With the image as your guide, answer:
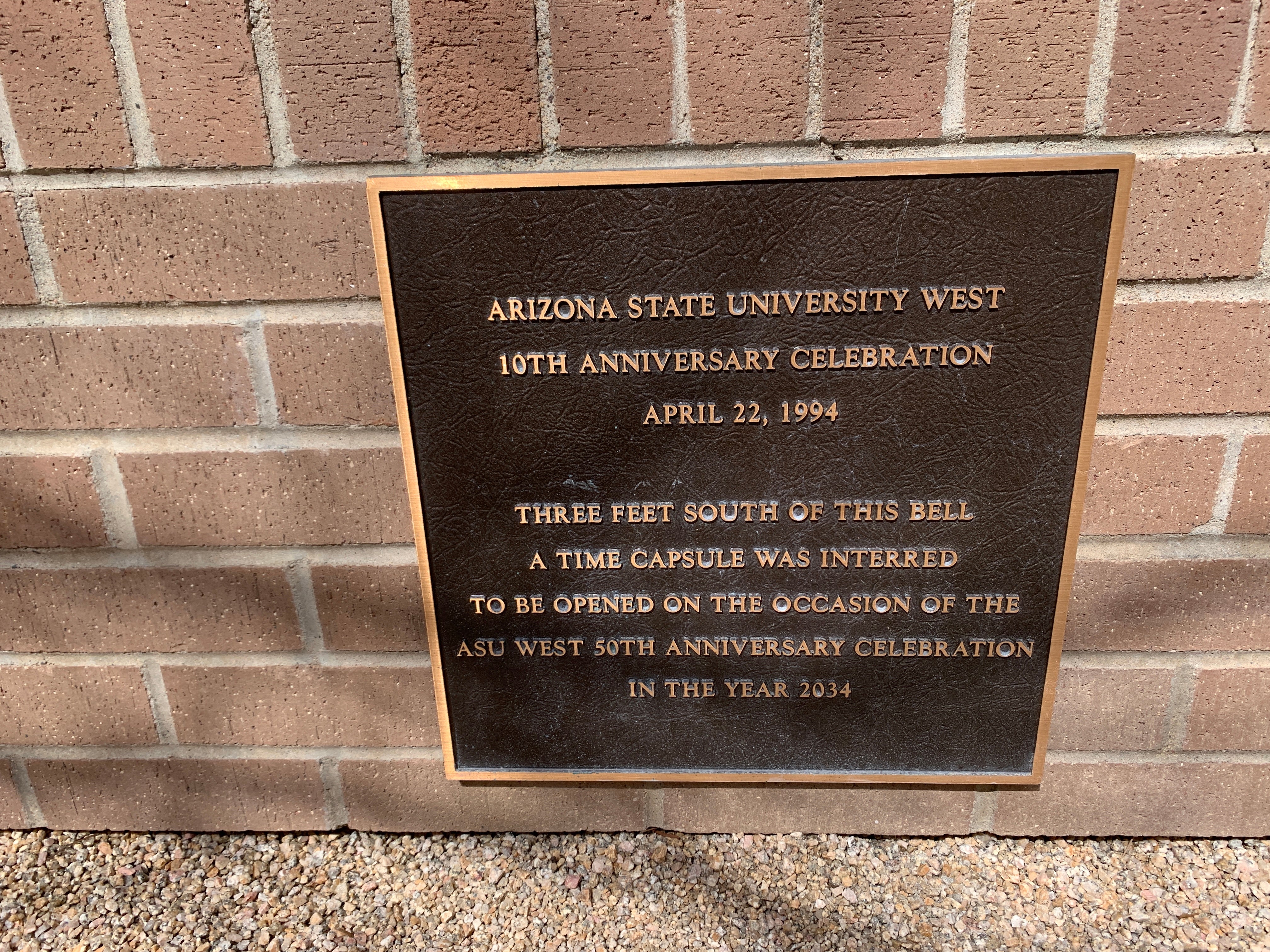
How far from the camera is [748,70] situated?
43.3 inches

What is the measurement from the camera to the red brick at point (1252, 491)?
1248mm

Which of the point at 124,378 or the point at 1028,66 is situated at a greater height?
→ the point at 1028,66

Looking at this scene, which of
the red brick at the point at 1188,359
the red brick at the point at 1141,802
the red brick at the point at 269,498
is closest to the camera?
the red brick at the point at 1188,359

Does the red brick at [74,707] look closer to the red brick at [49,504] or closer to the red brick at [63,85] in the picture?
the red brick at [49,504]

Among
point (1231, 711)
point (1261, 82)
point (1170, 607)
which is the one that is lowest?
point (1231, 711)

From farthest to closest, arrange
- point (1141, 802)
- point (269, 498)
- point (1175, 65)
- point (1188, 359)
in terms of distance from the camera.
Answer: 1. point (1141, 802)
2. point (269, 498)
3. point (1188, 359)
4. point (1175, 65)

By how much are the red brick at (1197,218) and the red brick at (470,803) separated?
53.1 inches

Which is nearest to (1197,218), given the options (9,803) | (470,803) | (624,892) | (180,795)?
(624,892)

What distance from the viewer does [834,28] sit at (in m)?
1.08

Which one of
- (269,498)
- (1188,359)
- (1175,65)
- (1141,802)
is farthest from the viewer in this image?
(1141,802)

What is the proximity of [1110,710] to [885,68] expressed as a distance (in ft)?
4.06

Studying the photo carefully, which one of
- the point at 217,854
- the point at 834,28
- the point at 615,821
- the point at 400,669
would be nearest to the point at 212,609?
the point at 400,669

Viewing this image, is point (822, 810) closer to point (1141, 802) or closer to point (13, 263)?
point (1141, 802)

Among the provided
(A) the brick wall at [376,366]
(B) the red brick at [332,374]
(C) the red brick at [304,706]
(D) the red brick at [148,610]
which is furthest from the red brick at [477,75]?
(C) the red brick at [304,706]
